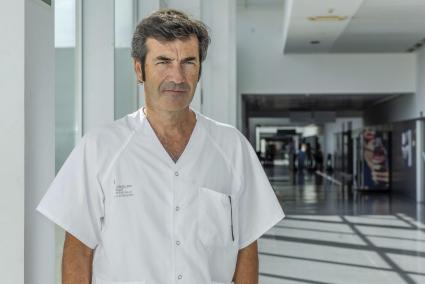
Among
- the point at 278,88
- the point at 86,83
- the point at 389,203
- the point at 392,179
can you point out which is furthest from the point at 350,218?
the point at 86,83

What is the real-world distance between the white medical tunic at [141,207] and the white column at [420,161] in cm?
1800

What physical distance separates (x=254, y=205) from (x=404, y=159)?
19.5 meters

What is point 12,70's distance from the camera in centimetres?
206

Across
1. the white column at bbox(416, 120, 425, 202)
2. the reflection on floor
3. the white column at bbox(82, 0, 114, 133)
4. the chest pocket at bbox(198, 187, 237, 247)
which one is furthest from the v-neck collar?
the white column at bbox(416, 120, 425, 202)

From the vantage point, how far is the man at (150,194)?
6.41ft

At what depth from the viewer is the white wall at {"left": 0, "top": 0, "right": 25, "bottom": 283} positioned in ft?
6.74

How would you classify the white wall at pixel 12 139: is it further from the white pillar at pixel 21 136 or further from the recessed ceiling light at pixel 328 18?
the recessed ceiling light at pixel 328 18

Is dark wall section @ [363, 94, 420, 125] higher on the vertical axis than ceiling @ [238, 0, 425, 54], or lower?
lower

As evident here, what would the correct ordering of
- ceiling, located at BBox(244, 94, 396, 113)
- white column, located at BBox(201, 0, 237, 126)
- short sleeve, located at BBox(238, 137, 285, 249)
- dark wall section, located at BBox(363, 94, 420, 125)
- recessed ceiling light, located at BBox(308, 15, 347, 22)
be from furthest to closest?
ceiling, located at BBox(244, 94, 396, 113)
dark wall section, located at BBox(363, 94, 420, 125)
recessed ceiling light, located at BBox(308, 15, 347, 22)
white column, located at BBox(201, 0, 237, 126)
short sleeve, located at BBox(238, 137, 285, 249)

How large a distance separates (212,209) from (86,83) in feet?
10.0

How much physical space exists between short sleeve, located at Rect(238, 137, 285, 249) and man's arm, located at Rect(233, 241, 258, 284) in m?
0.03

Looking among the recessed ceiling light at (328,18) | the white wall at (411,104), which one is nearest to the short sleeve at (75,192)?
the recessed ceiling light at (328,18)

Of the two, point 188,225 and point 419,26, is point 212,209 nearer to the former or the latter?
point 188,225

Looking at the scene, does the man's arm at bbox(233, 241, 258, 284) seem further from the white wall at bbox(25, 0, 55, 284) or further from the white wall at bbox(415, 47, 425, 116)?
the white wall at bbox(415, 47, 425, 116)
